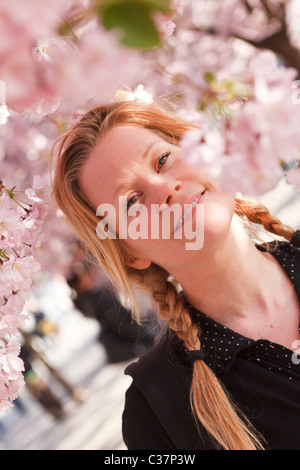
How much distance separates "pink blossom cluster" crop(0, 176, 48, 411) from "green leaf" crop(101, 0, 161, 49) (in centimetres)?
87

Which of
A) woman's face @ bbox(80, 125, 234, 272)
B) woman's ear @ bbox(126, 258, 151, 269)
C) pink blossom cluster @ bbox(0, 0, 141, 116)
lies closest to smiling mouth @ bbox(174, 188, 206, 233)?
woman's face @ bbox(80, 125, 234, 272)

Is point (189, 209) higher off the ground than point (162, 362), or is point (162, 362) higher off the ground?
point (189, 209)

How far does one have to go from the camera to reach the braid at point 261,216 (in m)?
1.53

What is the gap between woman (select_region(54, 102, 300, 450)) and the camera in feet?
4.00

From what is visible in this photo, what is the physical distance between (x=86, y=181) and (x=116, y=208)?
0.55ft

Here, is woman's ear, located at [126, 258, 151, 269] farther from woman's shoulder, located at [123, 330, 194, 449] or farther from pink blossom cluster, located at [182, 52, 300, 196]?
pink blossom cluster, located at [182, 52, 300, 196]

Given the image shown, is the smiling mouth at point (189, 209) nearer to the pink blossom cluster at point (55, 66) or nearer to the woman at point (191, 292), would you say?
the woman at point (191, 292)

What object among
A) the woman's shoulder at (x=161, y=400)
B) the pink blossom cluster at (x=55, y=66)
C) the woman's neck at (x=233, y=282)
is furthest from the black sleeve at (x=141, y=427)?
the pink blossom cluster at (x=55, y=66)

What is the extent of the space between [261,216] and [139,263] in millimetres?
434

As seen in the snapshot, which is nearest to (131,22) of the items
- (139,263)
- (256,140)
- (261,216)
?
(256,140)

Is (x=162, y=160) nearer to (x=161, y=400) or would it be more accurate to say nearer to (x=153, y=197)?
(x=153, y=197)

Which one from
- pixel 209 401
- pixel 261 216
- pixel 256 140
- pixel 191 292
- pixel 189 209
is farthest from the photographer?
pixel 261 216

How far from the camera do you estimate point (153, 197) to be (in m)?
1.20

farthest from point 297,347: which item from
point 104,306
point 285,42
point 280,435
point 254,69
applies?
point 104,306
